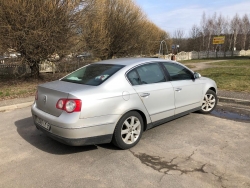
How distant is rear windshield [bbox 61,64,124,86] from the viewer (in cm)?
386

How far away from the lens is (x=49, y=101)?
370 cm

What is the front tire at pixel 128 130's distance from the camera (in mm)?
3691

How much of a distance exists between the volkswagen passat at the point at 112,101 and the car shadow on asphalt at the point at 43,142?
36 cm

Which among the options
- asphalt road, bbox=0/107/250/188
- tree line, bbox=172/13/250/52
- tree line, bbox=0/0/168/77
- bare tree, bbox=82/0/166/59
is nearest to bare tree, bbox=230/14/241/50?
tree line, bbox=172/13/250/52

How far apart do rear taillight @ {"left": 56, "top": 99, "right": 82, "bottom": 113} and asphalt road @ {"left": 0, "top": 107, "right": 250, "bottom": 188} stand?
806 mm

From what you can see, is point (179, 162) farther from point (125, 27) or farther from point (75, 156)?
point (125, 27)

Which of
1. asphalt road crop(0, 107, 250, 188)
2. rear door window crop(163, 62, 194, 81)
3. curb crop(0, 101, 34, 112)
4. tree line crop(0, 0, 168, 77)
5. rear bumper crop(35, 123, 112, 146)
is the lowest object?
asphalt road crop(0, 107, 250, 188)

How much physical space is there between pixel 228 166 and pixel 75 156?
229 cm

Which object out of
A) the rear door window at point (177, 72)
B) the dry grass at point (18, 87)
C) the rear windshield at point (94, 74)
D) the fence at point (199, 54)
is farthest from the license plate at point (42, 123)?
the fence at point (199, 54)

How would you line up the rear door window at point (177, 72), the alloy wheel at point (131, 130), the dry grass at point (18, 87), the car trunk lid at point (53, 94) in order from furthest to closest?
the dry grass at point (18, 87)
the rear door window at point (177, 72)
the alloy wheel at point (131, 130)
the car trunk lid at point (53, 94)

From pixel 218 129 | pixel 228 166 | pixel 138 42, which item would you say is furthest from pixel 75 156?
pixel 138 42

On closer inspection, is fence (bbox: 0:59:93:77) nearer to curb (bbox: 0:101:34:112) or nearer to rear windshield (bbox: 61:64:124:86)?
curb (bbox: 0:101:34:112)

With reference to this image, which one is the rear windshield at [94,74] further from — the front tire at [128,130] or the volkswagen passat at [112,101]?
the front tire at [128,130]

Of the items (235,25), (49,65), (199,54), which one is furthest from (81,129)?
(235,25)
